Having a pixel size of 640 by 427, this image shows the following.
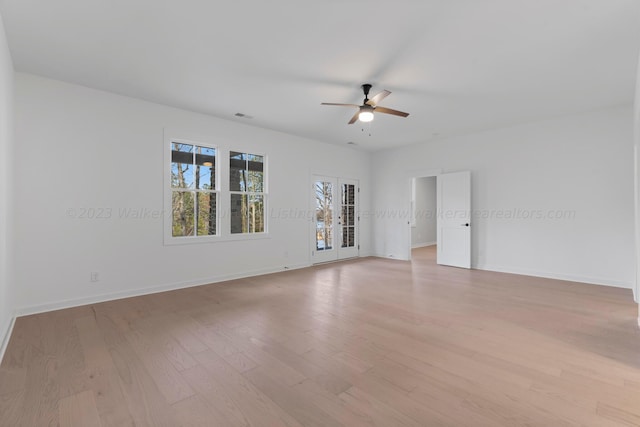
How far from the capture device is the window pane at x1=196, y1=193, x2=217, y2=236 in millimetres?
5051

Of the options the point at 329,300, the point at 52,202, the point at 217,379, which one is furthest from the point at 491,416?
the point at 52,202

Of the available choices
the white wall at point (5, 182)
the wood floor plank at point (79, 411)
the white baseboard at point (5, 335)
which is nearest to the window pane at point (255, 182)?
the white wall at point (5, 182)

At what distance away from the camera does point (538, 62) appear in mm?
3277

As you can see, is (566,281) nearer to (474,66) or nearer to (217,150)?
(474,66)

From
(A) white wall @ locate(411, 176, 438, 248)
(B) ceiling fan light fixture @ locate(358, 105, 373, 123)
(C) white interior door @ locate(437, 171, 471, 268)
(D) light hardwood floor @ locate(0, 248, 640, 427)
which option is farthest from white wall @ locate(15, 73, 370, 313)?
(A) white wall @ locate(411, 176, 438, 248)

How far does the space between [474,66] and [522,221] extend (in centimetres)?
353

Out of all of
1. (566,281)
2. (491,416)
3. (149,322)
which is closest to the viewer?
(491,416)

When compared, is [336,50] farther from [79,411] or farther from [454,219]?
[454,219]

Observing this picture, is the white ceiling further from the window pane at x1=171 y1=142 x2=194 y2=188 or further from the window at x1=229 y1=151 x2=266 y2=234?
the window at x1=229 y1=151 x2=266 y2=234

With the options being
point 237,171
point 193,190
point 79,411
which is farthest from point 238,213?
point 79,411

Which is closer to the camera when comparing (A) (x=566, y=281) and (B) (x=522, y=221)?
(A) (x=566, y=281)

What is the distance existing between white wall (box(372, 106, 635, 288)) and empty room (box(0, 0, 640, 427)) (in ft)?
0.11

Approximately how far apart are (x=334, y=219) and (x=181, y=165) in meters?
3.65

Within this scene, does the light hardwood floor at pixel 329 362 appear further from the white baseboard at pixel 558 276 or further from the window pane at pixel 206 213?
the window pane at pixel 206 213
